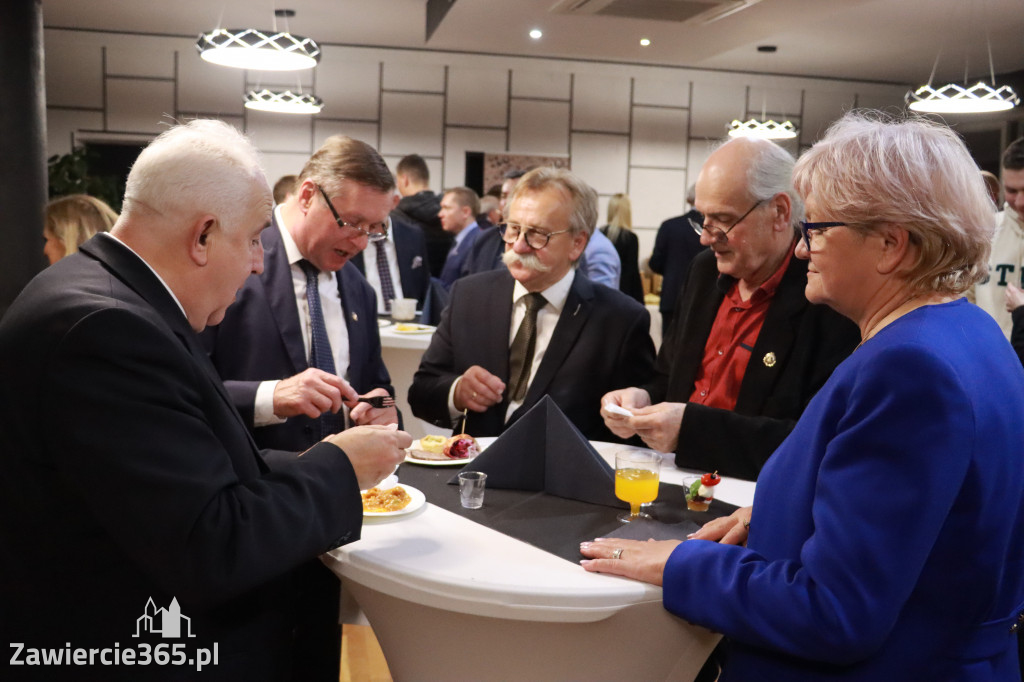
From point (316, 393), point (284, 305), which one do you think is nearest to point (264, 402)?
point (316, 393)

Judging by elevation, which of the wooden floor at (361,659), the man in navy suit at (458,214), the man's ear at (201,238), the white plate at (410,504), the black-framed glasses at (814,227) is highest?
the man in navy suit at (458,214)

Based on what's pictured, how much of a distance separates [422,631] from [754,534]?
67 centimetres

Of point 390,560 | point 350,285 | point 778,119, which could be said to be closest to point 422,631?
point 390,560

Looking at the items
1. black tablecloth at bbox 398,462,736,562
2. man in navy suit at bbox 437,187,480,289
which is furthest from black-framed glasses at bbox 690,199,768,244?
man in navy suit at bbox 437,187,480,289

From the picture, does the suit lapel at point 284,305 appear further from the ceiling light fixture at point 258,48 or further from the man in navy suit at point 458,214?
the man in navy suit at point 458,214

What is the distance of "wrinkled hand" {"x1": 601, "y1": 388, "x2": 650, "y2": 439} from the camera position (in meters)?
2.33

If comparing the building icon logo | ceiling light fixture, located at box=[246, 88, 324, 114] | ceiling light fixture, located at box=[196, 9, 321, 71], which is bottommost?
the building icon logo

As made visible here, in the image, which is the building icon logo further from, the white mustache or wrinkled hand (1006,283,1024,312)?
wrinkled hand (1006,283,1024,312)

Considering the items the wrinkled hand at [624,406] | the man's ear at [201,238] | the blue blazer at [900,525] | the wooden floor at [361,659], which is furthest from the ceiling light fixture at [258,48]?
the blue blazer at [900,525]

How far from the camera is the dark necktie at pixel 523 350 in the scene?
2.87 meters

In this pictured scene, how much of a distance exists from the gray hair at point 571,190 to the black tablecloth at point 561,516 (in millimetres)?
1084

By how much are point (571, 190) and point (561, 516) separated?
1386 mm

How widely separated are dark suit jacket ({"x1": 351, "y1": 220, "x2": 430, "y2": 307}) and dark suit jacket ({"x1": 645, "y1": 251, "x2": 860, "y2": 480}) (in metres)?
4.00

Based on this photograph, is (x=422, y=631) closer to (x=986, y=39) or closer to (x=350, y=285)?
(x=350, y=285)
